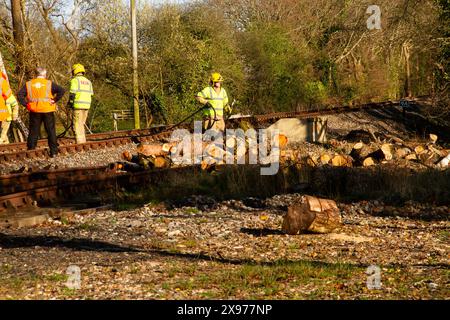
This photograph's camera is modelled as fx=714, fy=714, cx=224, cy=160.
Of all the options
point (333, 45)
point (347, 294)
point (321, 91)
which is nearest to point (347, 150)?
point (347, 294)

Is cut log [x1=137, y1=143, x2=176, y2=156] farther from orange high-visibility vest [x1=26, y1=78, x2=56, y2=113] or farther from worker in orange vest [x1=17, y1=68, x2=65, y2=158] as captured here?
orange high-visibility vest [x1=26, y1=78, x2=56, y2=113]

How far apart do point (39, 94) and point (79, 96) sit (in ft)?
5.20

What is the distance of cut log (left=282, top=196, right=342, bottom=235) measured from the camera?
8.55m

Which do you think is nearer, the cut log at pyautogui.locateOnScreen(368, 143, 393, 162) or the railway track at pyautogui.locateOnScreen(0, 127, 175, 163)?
the cut log at pyautogui.locateOnScreen(368, 143, 393, 162)

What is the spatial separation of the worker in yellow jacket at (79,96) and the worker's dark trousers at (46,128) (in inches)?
49.3

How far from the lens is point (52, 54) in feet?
88.5

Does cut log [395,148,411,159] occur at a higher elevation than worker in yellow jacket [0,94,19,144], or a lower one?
lower

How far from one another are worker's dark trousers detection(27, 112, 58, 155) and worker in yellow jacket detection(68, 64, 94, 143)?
4.11 ft

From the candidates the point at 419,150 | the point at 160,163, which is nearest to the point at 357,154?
the point at 419,150

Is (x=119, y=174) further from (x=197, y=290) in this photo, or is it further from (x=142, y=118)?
(x=142, y=118)

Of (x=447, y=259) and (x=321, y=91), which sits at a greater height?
(x=321, y=91)

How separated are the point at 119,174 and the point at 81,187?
1.01 metres

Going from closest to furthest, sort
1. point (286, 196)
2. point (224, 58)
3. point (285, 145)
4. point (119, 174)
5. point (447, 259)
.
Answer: point (447, 259)
point (286, 196)
point (119, 174)
point (285, 145)
point (224, 58)

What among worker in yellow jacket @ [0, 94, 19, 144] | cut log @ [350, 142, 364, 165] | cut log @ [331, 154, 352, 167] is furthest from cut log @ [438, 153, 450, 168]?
worker in yellow jacket @ [0, 94, 19, 144]
